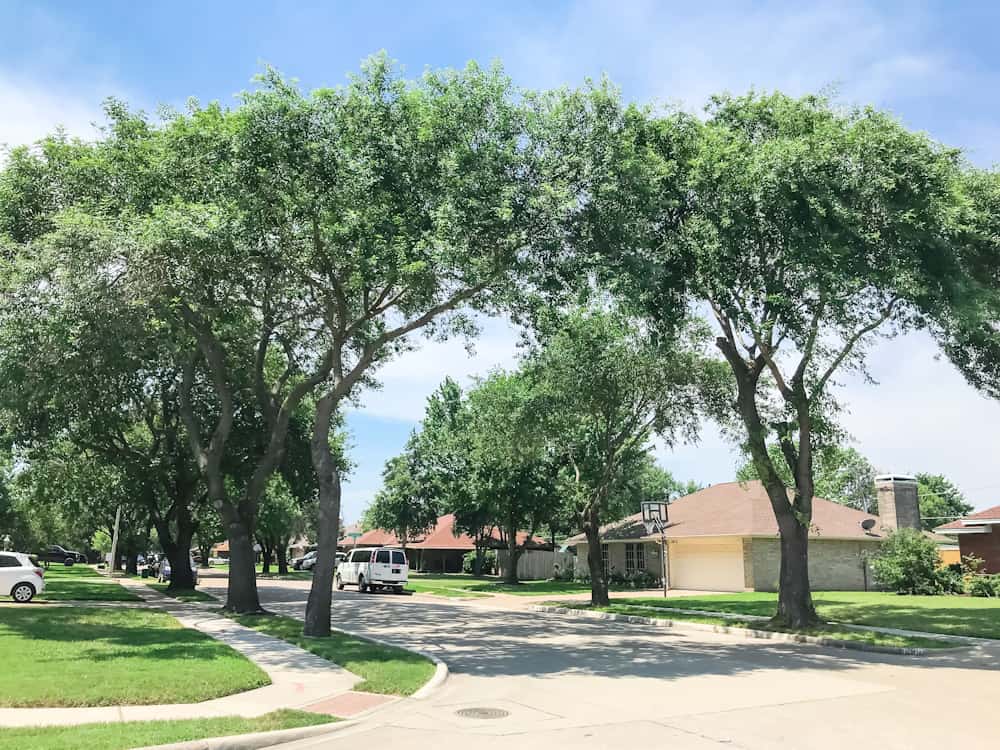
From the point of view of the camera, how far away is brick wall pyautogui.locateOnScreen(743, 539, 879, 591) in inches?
1465

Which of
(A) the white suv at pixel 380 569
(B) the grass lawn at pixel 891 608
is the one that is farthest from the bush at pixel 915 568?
(A) the white suv at pixel 380 569

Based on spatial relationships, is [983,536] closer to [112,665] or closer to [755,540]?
[755,540]

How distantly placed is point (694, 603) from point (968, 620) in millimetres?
9530

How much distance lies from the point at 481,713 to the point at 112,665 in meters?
6.28

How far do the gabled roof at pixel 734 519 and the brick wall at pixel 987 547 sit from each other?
404cm

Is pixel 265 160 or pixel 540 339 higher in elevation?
pixel 265 160

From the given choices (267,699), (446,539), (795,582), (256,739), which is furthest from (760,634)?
(446,539)

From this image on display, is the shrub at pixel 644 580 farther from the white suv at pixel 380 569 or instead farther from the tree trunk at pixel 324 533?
the tree trunk at pixel 324 533

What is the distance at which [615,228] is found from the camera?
1623 cm

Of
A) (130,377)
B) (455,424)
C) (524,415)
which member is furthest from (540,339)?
(455,424)

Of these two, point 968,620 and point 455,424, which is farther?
point 455,424

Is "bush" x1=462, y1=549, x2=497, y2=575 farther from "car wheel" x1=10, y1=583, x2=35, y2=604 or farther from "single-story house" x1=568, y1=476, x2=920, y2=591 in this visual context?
"car wheel" x1=10, y1=583, x2=35, y2=604

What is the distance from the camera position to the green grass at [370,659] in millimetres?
11617

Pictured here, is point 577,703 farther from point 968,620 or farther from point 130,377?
point 130,377
